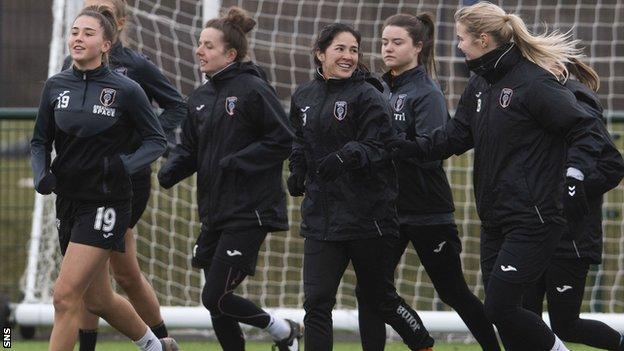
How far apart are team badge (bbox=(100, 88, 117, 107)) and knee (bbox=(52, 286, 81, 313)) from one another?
86 cm

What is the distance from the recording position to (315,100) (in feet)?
21.3

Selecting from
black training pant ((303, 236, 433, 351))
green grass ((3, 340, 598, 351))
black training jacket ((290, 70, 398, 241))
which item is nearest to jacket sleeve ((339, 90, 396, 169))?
A: black training jacket ((290, 70, 398, 241))

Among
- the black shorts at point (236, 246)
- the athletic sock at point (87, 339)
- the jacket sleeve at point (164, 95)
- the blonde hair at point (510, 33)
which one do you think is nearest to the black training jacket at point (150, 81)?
the jacket sleeve at point (164, 95)

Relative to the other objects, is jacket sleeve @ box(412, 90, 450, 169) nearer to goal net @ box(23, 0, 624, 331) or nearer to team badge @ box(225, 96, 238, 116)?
team badge @ box(225, 96, 238, 116)

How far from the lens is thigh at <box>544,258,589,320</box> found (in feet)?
21.7

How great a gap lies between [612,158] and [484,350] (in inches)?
52.0

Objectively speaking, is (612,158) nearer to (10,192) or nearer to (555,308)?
(555,308)

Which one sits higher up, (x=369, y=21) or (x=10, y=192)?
(x=369, y=21)

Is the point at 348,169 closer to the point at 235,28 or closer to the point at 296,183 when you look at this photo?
the point at 296,183

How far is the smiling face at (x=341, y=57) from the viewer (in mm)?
6457

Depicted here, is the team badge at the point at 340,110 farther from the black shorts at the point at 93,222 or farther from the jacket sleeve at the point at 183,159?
the black shorts at the point at 93,222

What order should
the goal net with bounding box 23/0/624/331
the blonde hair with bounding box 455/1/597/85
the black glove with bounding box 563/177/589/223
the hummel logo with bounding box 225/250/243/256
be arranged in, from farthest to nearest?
the goal net with bounding box 23/0/624/331, the hummel logo with bounding box 225/250/243/256, the blonde hair with bounding box 455/1/597/85, the black glove with bounding box 563/177/589/223

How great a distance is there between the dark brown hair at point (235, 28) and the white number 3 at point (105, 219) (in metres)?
1.10

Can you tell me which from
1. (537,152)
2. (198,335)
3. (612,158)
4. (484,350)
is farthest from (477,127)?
(198,335)
